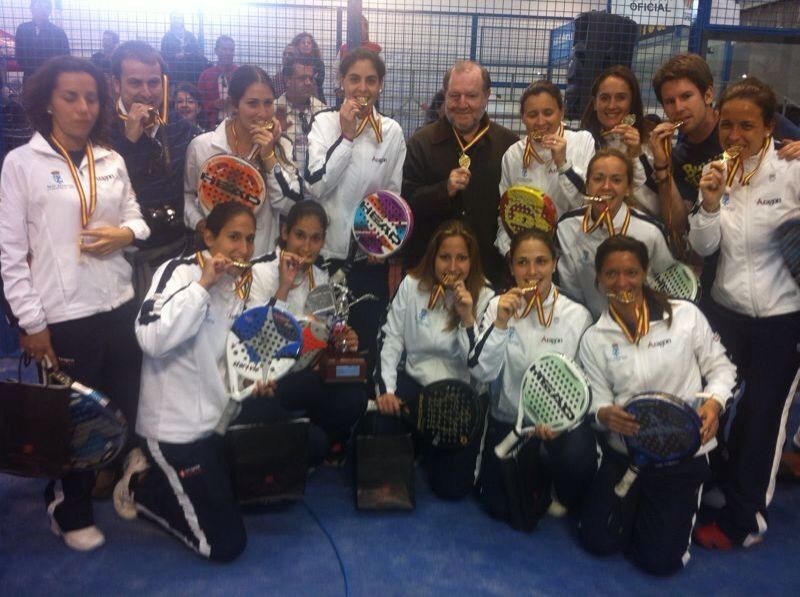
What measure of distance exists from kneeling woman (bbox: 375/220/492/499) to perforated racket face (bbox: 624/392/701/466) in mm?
801

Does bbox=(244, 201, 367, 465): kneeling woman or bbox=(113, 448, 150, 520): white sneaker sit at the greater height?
bbox=(244, 201, 367, 465): kneeling woman

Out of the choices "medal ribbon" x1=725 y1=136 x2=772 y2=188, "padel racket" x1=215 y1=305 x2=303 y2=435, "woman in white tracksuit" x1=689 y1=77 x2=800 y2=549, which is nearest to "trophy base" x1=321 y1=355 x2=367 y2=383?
"padel racket" x1=215 y1=305 x2=303 y2=435

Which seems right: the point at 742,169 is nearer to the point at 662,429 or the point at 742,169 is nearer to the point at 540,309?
the point at 540,309

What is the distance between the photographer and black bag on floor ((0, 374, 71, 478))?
99.5 inches

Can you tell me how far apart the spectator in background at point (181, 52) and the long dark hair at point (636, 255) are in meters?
3.55

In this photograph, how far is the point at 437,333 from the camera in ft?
10.7

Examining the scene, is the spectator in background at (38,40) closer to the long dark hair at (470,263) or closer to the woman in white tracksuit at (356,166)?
the woman in white tracksuit at (356,166)

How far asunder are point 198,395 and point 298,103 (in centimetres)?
219

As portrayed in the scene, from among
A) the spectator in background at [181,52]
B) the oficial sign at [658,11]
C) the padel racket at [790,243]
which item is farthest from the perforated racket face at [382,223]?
the oficial sign at [658,11]

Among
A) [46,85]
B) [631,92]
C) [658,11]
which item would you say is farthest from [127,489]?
[658,11]

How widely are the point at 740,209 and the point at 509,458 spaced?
4.54 feet

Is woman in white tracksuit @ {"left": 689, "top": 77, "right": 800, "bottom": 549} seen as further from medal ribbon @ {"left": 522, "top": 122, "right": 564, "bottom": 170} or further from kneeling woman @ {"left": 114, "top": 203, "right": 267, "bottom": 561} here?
kneeling woman @ {"left": 114, "top": 203, "right": 267, "bottom": 561}

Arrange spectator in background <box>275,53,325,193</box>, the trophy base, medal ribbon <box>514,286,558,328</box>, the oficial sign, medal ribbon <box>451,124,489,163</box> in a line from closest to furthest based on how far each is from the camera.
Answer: medal ribbon <box>514,286,558,328</box> → the trophy base → medal ribbon <box>451,124,489,163</box> → spectator in background <box>275,53,325,193</box> → the oficial sign

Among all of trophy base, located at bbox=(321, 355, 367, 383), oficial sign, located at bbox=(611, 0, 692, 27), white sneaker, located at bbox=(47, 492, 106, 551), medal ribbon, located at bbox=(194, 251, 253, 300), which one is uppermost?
oficial sign, located at bbox=(611, 0, 692, 27)
